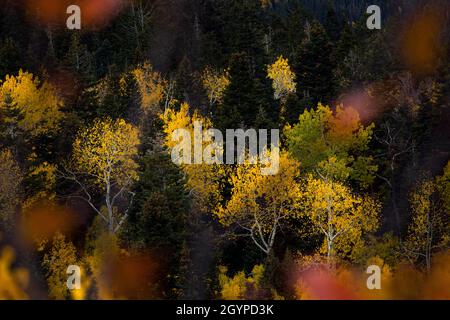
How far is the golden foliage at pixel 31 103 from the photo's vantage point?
59.7 meters

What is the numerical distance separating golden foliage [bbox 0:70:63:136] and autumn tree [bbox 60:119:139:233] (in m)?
4.55

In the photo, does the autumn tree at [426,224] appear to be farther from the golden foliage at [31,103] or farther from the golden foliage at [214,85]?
the golden foliage at [31,103]

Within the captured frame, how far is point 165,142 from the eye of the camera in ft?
181

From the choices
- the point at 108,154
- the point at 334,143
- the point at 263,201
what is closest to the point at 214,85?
the point at 334,143

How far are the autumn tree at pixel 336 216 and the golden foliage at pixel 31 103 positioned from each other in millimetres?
23561

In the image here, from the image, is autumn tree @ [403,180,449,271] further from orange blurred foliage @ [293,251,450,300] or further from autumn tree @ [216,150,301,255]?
autumn tree @ [216,150,301,255]

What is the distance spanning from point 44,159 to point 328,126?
2363 centimetres

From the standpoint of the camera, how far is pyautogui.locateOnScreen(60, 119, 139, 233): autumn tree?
54.1 m

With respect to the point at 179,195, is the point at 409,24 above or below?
above

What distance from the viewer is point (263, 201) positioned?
5106cm

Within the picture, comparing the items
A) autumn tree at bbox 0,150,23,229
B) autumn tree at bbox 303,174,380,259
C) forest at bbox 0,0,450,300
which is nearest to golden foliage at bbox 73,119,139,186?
forest at bbox 0,0,450,300

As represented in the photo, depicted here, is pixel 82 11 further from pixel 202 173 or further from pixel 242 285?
pixel 242 285

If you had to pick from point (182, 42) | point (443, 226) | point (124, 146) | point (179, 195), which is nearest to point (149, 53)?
point (182, 42)
